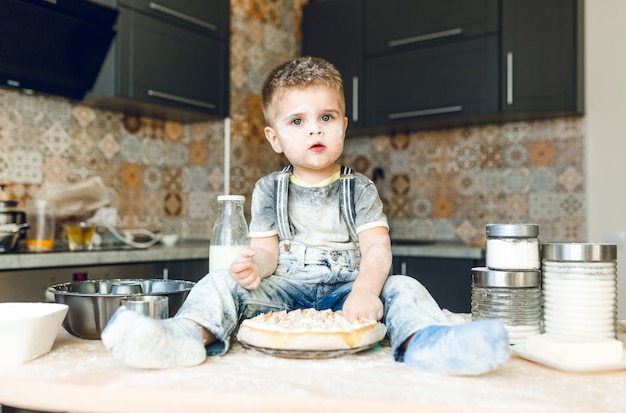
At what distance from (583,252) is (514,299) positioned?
0.42 ft

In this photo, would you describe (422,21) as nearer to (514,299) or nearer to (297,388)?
(514,299)

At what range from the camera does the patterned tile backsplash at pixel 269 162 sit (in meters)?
2.91

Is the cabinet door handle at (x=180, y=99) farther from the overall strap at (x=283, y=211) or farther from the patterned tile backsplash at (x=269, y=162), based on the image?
the overall strap at (x=283, y=211)

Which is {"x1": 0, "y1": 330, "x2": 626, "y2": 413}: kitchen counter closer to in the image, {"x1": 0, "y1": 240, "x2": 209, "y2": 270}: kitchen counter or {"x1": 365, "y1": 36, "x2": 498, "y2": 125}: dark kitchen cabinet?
{"x1": 0, "y1": 240, "x2": 209, "y2": 270}: kitchen counter

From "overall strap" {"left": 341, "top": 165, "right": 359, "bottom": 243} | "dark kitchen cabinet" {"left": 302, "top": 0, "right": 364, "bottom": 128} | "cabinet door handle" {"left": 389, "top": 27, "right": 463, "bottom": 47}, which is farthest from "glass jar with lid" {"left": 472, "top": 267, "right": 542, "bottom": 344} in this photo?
"dark kitchen cabinet" {"left": 302, "top": 0, "right": 364, "bottom": 128}

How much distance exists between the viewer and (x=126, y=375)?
2.35ft

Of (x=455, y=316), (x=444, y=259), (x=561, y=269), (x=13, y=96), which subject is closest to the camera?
(x=561, y=269)

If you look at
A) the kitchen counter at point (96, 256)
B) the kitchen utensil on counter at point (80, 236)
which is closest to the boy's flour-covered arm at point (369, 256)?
the kitchen counter at point (96, 256)

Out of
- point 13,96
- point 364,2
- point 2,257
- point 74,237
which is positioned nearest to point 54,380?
point 2,257

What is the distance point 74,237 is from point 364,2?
2.09m

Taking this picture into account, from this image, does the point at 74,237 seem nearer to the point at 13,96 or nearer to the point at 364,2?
the point at 13,96

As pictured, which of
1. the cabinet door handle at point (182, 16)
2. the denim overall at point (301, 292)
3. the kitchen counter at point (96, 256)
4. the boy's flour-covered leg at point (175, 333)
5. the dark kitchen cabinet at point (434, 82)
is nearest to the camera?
the boy's flour-covered leg at point (175, 333)

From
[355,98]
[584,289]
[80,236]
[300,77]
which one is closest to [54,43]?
[80,236]

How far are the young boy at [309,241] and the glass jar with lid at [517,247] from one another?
0.45 ft
